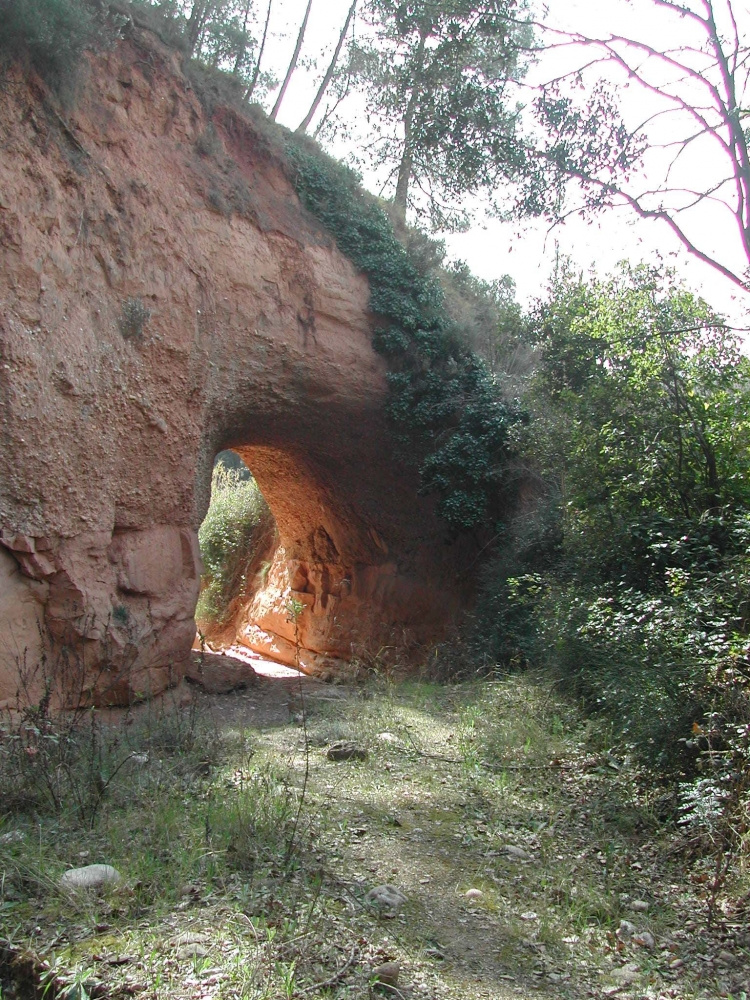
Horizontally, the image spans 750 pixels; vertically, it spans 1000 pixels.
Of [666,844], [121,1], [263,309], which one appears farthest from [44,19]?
[666,844]

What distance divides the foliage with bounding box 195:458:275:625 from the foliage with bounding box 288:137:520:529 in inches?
234

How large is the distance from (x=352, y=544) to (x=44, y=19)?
26.8 ft

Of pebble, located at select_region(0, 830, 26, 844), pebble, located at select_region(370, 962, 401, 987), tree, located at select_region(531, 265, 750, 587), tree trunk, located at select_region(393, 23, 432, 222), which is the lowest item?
pebble, located at select_region(0, 830, 26, 844)

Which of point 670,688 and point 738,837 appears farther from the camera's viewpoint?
point 670,688

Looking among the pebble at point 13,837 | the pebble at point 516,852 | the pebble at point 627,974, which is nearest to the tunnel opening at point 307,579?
the pebble at point 516,852

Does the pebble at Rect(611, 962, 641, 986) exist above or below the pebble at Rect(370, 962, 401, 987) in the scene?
above

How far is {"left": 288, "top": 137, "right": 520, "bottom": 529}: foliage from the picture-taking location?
37.9 ft

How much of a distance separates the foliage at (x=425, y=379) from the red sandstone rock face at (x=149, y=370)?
31cm

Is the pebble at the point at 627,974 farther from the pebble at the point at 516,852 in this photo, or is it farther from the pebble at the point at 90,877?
the pebble at the point at 90,877

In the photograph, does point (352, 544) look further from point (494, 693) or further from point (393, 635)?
point (494, 693)

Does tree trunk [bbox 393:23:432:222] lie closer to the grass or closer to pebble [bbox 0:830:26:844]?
the grass

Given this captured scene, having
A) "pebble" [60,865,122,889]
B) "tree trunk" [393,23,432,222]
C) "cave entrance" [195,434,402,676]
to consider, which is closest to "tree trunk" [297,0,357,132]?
"tree trunk" [393,23,432,222]

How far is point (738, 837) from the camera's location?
414 centimetres

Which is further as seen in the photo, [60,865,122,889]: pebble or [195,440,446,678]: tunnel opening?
[195,440,446,678]: tunnel opening
